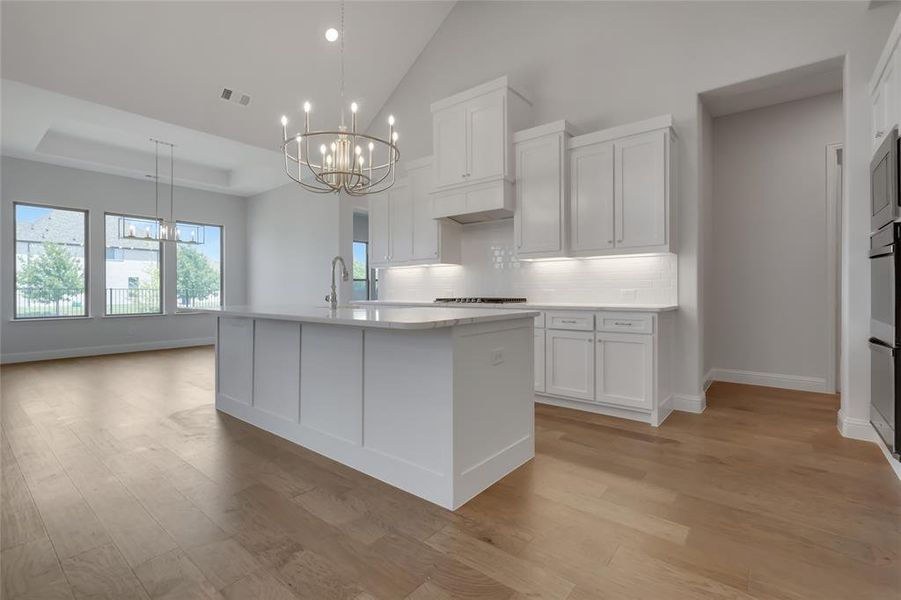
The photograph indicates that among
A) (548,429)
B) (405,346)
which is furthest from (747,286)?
(405,346)

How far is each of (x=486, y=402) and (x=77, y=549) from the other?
1877 millimetres

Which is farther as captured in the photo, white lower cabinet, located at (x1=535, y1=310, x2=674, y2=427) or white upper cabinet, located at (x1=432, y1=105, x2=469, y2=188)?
white upper cabinet, located at (x1=432, y1=105, x2=469, y2=188)

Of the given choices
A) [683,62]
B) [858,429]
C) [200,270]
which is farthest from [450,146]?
[200,270]

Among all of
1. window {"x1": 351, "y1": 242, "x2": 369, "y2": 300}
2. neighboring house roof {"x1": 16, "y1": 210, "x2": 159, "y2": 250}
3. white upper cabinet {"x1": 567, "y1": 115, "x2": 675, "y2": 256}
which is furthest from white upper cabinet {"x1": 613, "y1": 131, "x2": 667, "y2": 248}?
neighboring house roof {"x1": 16, "y1": 210, "x2": 159, "y2": 250}

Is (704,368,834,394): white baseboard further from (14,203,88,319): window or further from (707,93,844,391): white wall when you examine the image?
(14,203,88,319): window

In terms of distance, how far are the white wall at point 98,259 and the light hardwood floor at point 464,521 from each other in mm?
4569

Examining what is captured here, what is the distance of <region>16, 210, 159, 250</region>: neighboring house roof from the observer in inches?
263

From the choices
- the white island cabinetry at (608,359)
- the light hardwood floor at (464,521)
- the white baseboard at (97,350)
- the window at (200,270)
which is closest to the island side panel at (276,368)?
the light hardwood floor at (464,521)

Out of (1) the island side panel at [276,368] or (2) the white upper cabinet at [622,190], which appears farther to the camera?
(2) the white upper cabinet at [622,190]

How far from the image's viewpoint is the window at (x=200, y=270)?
8375mm

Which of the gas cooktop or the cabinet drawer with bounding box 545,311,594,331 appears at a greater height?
the gas cooktop

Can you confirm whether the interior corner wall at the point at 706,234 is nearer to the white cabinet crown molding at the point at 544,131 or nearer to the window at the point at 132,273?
the white cabinet crown molding at the point at 544,131

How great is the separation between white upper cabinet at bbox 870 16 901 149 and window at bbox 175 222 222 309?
378 inches

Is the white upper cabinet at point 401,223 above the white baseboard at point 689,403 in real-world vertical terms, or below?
above
